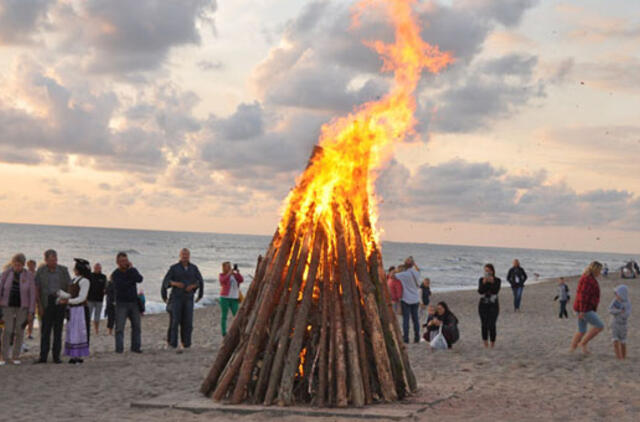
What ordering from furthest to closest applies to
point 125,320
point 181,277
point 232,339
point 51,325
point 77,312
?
1. point 181,277
2. point 125,320
3. point 51,325
4. point 77,312
5. point 232,339

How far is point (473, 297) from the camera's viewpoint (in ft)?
123

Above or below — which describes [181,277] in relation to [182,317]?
above

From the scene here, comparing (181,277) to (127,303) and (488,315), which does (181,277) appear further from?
(488,315)

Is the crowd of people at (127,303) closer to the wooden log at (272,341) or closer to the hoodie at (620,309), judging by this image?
the hoodie at (620,309)

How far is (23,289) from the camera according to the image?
11258 mm

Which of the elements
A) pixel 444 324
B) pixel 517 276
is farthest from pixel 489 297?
pixel 517 276

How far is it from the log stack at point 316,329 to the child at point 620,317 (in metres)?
5.05

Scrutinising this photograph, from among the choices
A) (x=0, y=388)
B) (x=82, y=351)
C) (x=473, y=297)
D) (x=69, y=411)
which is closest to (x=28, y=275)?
(x=82, y=351)

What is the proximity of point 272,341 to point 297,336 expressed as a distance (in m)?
0.34

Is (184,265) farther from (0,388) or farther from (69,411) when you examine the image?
(69,411)

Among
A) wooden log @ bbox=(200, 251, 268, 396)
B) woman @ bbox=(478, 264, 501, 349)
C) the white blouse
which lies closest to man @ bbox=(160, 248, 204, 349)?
the white blouse

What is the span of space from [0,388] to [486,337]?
895cm

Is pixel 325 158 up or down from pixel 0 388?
up

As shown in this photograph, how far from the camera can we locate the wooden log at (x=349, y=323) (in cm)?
793
